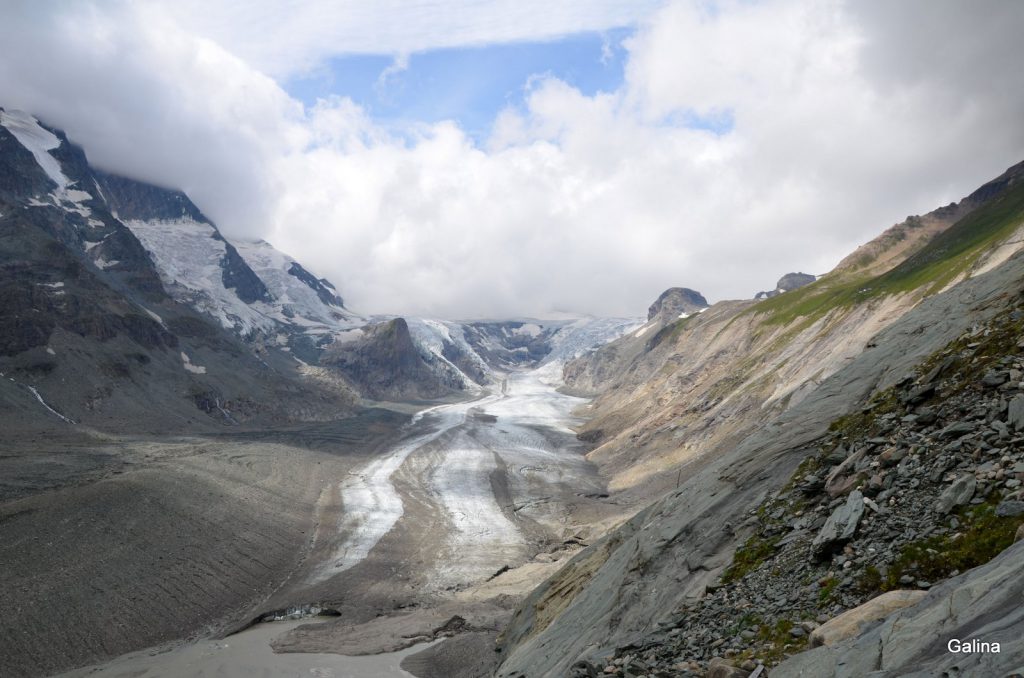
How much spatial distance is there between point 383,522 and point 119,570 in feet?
105

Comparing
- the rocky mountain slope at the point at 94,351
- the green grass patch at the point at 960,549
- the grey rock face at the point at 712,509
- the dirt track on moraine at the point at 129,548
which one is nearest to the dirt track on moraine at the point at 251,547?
the dirt track on moraine at the point at 129,548

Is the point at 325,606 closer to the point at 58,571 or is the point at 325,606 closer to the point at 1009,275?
the point at 58,571

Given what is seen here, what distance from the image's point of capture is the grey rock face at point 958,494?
37.2ft

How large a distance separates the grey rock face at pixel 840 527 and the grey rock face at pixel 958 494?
1753mm

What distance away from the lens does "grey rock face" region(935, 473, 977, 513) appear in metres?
11.3

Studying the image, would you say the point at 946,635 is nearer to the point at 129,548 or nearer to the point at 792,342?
the point at 129,548

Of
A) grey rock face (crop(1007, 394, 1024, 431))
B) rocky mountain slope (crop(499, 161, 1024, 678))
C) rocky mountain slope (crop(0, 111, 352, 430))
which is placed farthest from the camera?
rocky mountain slope (crop(0, 111, 352, 430))

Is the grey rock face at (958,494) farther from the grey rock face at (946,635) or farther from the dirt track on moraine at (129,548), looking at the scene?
the dirt track on moraine at (129,548)

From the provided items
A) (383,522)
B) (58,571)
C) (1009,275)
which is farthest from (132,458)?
(1009,275)

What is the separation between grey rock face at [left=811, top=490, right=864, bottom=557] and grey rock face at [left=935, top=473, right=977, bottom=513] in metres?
1.75

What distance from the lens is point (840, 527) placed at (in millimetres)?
13414

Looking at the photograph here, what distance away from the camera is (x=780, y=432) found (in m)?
21.8

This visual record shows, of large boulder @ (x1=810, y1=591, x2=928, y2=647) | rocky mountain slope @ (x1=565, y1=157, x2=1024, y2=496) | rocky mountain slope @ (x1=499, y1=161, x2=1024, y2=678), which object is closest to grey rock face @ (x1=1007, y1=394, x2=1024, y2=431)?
rocky mountain slope @ (x1=499, y1=161, x2=1024, y2=678)

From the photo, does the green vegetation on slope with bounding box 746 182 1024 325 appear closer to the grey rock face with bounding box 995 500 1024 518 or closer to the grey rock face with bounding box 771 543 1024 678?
the grey rock face with bounding box 995 500 1024 518
